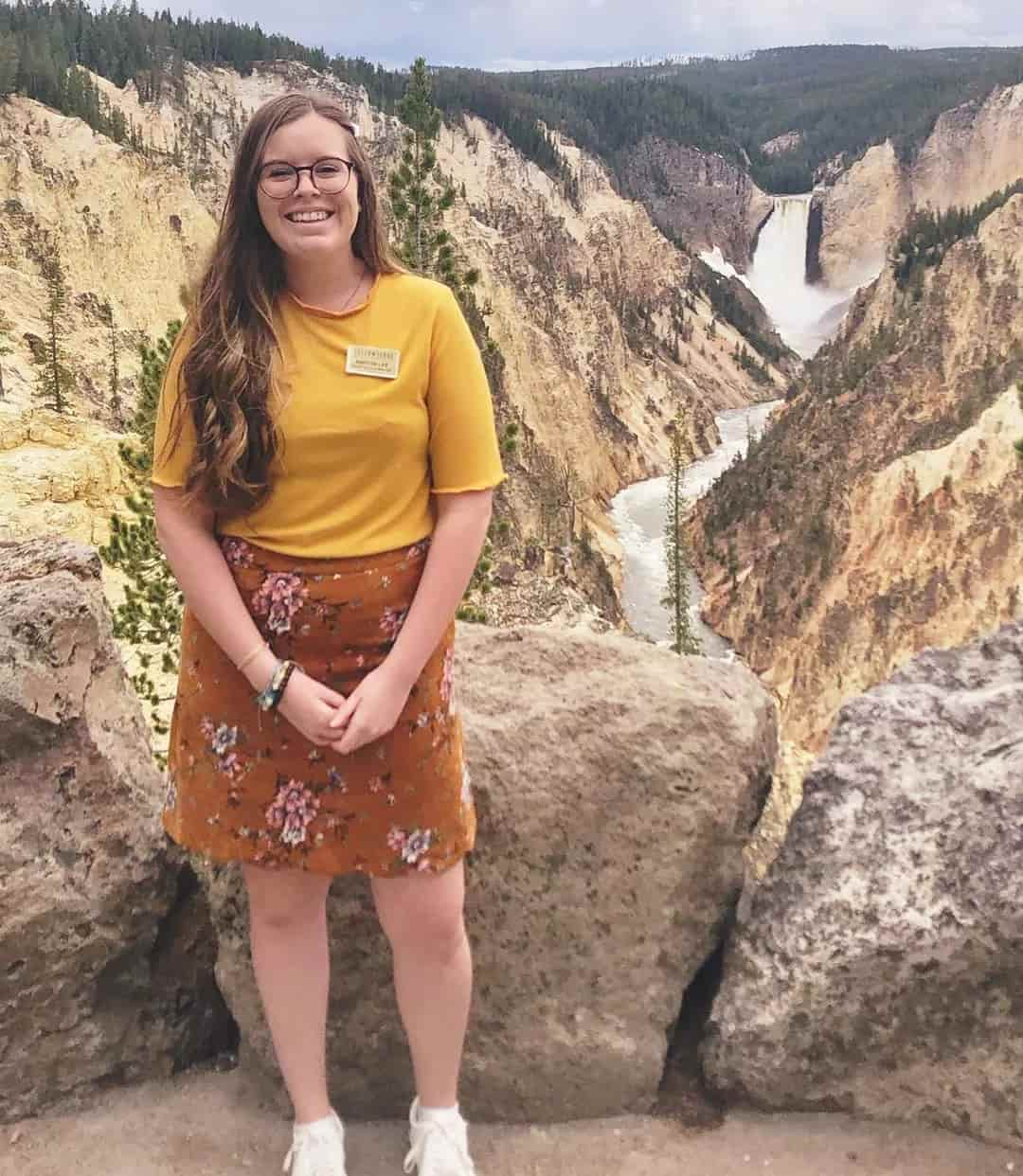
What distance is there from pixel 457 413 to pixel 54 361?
17694 mm

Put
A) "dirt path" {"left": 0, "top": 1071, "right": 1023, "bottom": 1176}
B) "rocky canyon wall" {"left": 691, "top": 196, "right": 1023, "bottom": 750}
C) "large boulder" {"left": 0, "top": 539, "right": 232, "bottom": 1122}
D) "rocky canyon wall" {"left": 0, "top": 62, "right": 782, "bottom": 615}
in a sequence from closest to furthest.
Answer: "dirt path" {"left": 0, "top": 1071, "right": 1023, "bottom": 1176}
"large boulder" {"left": 0, "top": 539, "right": 232, "bottom": 1122}
"rocky canyon wall" {"left": 0, "top": 62, "right": 782, "bottom": 615}
"rocky canyon wall" {"left": 691, "top": 196, "right": 1023, "bottom": 750}

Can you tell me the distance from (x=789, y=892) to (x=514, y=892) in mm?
750

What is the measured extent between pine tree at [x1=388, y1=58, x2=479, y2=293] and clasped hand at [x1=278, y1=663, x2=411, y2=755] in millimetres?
8641

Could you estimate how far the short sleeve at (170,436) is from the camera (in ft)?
7.37

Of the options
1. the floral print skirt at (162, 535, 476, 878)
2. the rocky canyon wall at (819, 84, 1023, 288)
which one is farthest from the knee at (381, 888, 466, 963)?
the rocky canyon wall at (819, 84, 1023, 288)

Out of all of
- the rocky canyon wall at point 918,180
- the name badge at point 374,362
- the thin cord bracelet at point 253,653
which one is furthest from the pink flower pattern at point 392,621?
the rocky canyon wall at point 918,180

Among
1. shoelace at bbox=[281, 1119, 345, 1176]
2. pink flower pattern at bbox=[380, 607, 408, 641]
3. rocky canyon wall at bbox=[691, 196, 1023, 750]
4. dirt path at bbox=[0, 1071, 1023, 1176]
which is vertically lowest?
rocky canyon wall at bbox=[691, 196, 1023, 750]

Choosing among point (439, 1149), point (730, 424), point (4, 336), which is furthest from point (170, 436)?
point (730, 424)

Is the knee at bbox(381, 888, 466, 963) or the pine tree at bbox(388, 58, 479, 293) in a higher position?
the pine tree at bbox(388, 58, 479, 293)

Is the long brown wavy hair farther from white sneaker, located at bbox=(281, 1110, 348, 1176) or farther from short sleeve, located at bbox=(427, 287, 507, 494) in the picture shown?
white sneaker, located at bbox=(281, 1110, 348, 1176)

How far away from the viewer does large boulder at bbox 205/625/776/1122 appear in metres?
3.04

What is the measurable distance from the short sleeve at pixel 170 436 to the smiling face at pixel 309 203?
11.6 inches

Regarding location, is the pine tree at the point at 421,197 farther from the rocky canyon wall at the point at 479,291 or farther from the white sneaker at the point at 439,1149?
the white sneaker at the point at 439,1149

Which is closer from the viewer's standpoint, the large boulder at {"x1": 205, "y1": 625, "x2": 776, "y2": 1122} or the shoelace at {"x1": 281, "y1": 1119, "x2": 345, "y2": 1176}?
the shoelace at {"x1": 281, "y1": 1119, "x2": 345, "y2": 1176}
